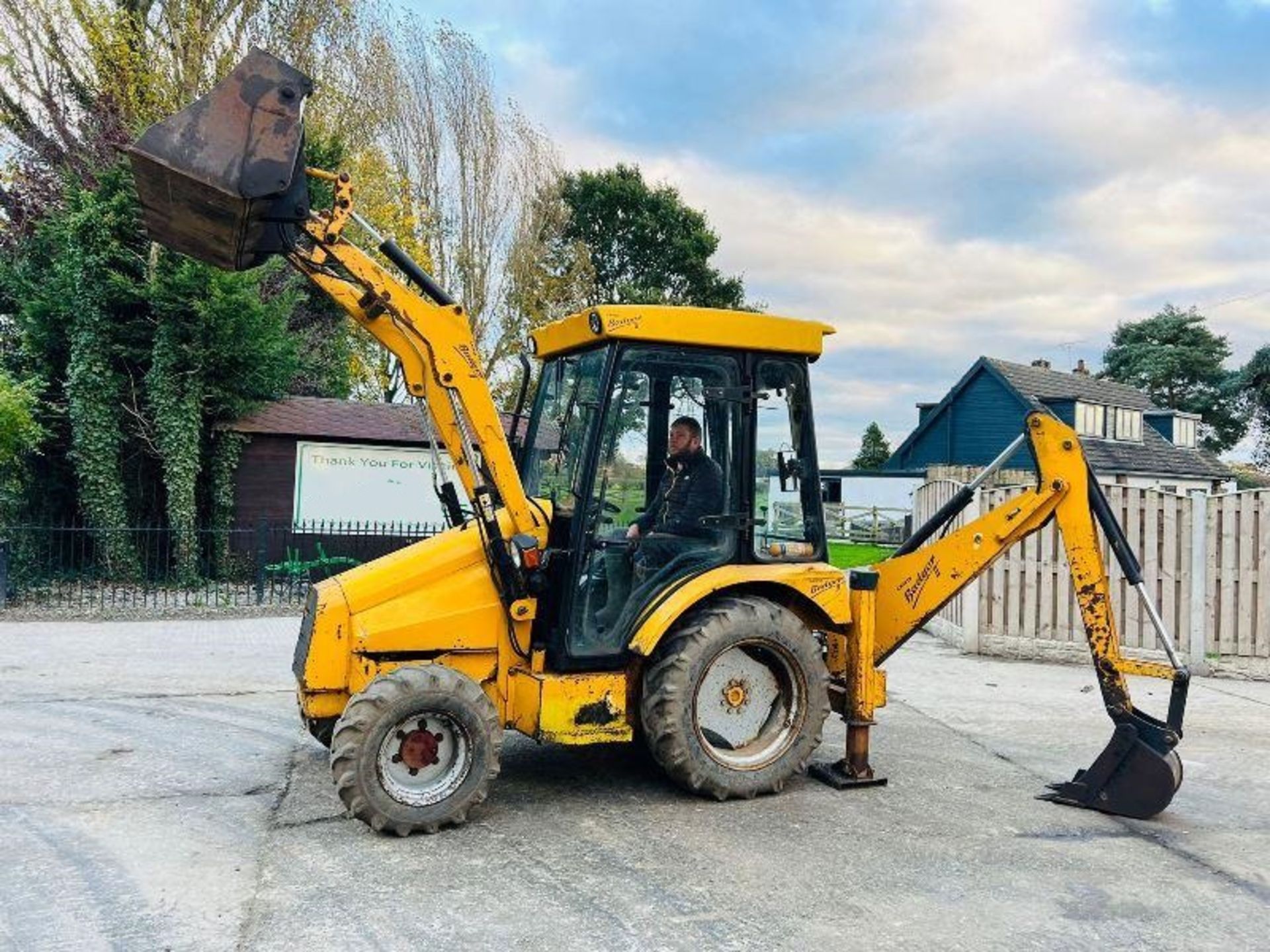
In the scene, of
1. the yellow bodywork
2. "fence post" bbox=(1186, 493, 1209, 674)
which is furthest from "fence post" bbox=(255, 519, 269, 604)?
"fence post" bbox=(1186, 493, 1209, 674)

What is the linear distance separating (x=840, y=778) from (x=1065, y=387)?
3368 cm

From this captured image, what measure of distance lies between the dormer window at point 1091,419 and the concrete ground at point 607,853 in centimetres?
2828

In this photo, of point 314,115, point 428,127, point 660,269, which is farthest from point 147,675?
point 660,269

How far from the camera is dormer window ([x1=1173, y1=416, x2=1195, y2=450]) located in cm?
3966

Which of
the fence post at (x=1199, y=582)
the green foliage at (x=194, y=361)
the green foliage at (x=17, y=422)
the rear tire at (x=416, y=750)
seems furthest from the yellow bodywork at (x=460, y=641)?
the green foliage at (x=194, y=361)

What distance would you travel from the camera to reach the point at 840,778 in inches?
221

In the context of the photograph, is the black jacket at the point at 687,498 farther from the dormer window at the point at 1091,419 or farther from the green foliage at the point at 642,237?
the dormer window at the point at 1091,419

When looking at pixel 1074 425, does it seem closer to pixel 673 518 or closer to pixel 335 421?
pixel 335 421

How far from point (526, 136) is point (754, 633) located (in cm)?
2442

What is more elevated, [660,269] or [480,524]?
[660,269]

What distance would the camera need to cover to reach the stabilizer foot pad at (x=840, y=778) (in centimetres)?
557

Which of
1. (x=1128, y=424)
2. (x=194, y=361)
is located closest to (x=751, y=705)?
(x=194, y=361)

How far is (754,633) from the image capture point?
208 inches

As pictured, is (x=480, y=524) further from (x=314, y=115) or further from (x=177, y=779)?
(x=314, y=115)
